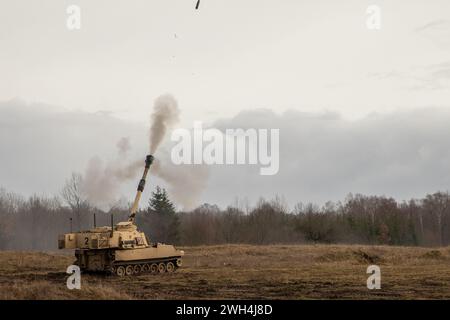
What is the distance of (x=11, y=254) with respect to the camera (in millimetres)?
40844

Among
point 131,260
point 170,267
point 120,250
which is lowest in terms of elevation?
point 170,267

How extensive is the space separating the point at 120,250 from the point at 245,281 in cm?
729

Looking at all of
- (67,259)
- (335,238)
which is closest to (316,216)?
(335,238)

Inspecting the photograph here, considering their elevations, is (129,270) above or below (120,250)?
below

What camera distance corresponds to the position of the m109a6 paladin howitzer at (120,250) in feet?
94.4

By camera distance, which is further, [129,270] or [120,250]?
[129,270]

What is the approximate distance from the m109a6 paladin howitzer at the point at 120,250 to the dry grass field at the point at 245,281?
2.69ft

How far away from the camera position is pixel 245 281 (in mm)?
24406

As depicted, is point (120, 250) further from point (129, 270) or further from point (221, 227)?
point (221, 227)

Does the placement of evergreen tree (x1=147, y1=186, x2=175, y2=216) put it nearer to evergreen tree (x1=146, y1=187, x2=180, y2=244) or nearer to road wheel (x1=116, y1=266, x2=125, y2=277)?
evergreen tree (x1=146, y1=187, x2=180, y2=244)

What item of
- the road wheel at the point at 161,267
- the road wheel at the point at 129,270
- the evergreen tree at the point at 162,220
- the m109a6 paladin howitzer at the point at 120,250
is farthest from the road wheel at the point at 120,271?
the evergreen tree at the point at 162,220

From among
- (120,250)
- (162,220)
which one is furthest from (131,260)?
(162,220)

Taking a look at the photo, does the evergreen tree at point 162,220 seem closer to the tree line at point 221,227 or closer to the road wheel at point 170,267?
the tree line at point 221,227
